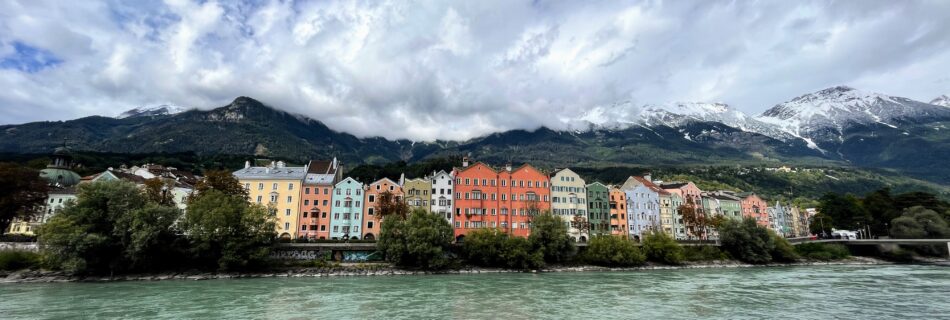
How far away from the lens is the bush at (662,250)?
69.1m

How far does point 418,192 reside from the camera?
79.3 metres

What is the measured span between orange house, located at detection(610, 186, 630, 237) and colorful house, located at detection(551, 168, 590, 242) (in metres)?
6.47

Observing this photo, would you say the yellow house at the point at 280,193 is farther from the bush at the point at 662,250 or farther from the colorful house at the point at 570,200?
the bush at the point at 662,250

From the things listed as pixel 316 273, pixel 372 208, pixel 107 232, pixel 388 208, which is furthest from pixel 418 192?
pixel 107 232

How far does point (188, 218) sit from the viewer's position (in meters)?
53.3

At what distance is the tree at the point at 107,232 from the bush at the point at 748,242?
263 ft

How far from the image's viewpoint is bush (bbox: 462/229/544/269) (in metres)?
61.3

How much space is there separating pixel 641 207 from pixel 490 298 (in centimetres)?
6667

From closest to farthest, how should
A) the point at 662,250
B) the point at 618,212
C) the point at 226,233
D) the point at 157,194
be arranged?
the point at 226,233 → the point at 157,194 → the point at 662,250 → the point at 618,212

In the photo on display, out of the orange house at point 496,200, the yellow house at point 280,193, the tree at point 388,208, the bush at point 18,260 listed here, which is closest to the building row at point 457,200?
the orange house at point 496,200

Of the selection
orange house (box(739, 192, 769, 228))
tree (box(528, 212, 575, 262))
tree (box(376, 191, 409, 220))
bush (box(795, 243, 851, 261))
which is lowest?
bush (box(795, 243, 851, 261))

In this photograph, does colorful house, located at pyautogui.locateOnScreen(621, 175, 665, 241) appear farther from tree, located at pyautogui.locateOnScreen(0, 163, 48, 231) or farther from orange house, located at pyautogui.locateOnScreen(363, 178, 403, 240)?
tree, located at pyautogui.locateOnScreen(0, 163, 48, 231)

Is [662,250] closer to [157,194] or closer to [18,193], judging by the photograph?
[157,194]

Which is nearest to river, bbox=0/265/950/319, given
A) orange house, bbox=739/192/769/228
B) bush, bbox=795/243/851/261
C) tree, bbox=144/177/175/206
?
tree, bbox=144/177/175/206
